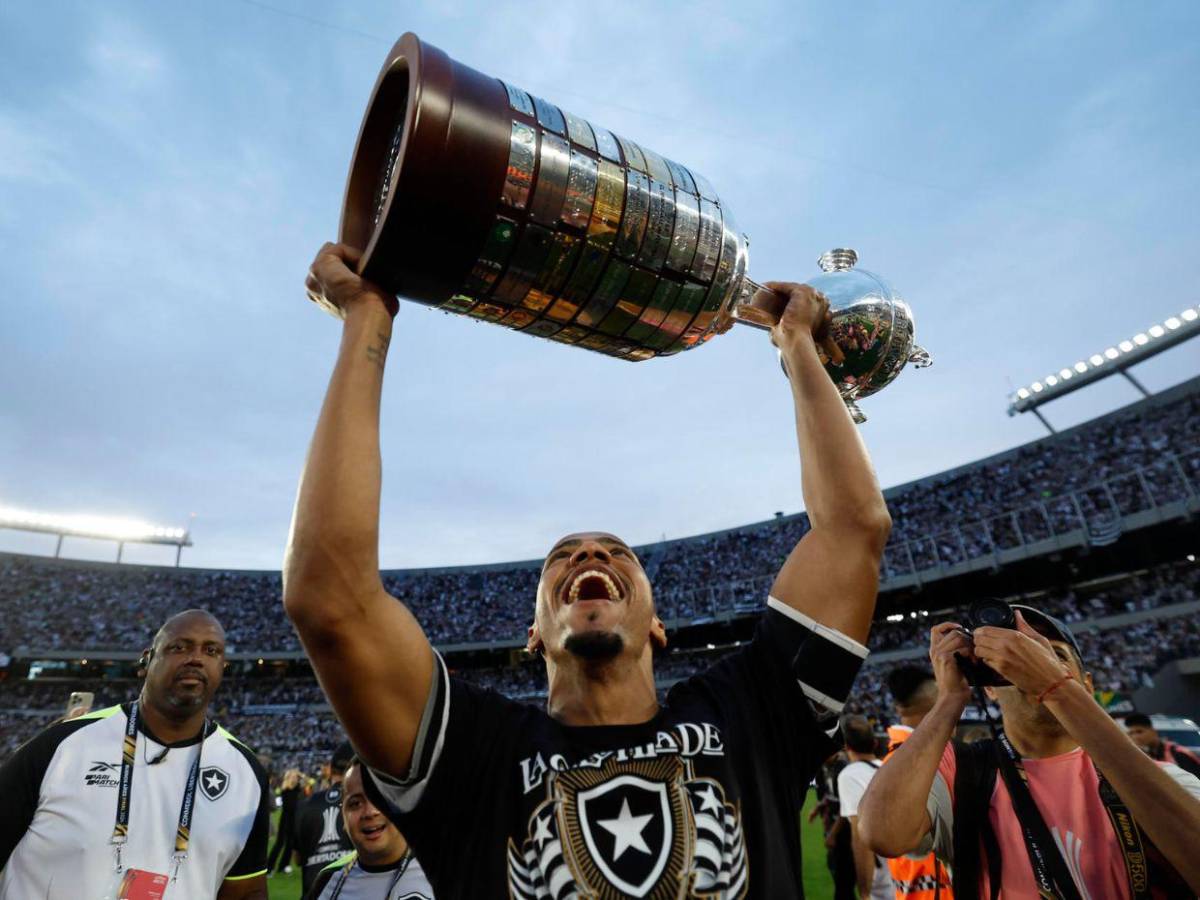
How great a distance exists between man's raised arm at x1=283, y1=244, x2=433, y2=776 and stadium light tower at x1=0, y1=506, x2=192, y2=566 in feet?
150

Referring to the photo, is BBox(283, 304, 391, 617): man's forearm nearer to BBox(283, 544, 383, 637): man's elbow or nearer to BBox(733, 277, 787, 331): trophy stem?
BBox(283, 544, 383, 637): man's elbow

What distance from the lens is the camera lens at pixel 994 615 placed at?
2.27 m

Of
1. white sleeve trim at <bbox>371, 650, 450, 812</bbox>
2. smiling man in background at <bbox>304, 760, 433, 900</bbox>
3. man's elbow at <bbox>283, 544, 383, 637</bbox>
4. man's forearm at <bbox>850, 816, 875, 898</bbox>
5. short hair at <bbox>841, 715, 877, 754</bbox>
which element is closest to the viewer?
man's elbow at <bbox>283, 544, 383, 637</bbox>

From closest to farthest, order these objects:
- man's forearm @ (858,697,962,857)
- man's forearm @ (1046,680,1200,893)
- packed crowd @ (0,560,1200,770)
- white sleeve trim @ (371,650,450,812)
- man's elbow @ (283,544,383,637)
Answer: man's elbow @ (283,544,383,637) < white sleeve trim @ (371,650,450,812) < man's forearm @ (1046,680,1200,893) < man's forearm @ (858,697,962,857) < packed crowd @ (0,560,1200,770)

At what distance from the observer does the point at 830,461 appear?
1.72 meters

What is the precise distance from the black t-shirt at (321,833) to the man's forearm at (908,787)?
422cm

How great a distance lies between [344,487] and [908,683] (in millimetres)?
4494

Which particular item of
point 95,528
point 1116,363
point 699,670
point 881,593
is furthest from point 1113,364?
point 95,528

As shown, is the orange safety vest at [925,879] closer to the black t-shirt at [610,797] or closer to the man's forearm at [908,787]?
the man's forearm at [908,787]

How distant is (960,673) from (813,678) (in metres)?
1.07

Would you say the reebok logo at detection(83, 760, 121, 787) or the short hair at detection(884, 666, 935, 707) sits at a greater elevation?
the short hair at detection(884, 666, 935, 707)

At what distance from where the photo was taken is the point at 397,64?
1469 mm

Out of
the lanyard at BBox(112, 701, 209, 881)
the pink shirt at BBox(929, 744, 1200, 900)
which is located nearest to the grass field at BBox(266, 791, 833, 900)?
the pink shirt at BBox(929, 744, 1200, 900)

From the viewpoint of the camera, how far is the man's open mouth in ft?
6.16
